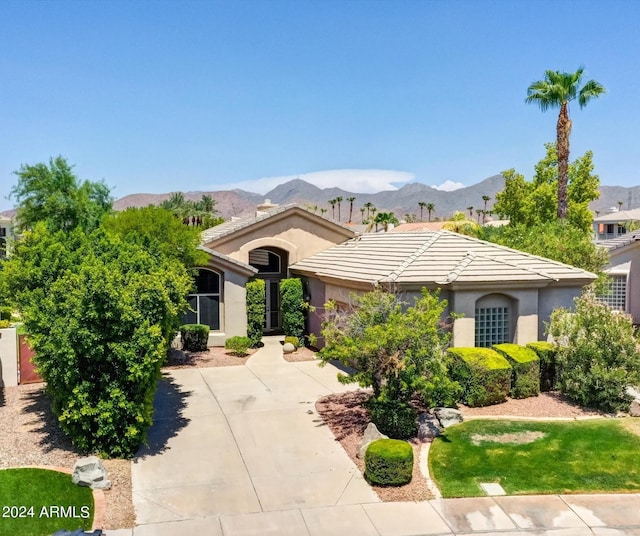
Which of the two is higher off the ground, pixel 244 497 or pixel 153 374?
pixel 153 374

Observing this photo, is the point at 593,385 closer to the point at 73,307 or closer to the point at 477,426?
the point at 477,426

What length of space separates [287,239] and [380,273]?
9433 millimetres

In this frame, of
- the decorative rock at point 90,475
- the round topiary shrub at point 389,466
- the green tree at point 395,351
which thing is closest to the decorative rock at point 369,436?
the green tree at point 395,351

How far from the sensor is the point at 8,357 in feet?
60.0

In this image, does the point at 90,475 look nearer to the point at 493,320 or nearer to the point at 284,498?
the point at 284,498

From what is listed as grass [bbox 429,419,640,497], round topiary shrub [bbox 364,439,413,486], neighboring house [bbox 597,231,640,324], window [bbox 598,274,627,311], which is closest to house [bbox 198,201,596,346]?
grass [bbox 429,419,640,497]

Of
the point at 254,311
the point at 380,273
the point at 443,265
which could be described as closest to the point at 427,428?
the point at 380,273

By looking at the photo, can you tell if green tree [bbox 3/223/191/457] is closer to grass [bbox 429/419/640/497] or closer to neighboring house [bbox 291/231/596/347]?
grass [bbox 429/419/640/497]

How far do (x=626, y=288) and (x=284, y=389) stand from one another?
882 inches

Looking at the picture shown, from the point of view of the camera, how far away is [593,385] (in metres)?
16.0

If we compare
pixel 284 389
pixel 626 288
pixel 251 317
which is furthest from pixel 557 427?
pixel 626 288

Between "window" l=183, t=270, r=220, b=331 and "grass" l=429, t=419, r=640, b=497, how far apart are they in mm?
13540

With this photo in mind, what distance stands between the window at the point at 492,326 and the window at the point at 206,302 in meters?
11.6

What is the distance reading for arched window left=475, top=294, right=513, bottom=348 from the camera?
62.4 feet
